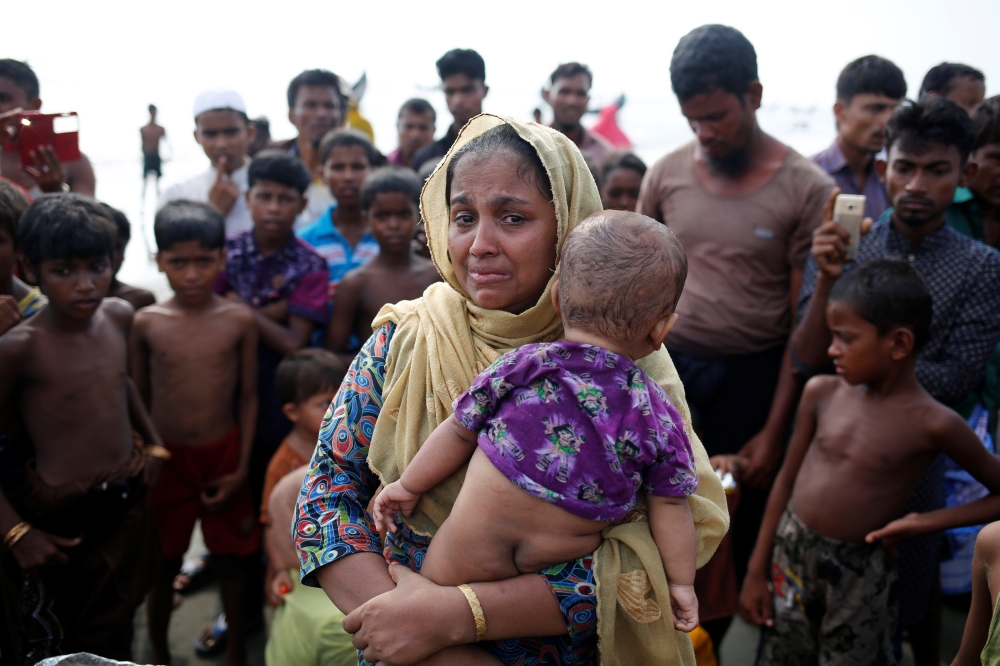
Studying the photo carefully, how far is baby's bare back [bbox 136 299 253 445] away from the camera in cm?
346

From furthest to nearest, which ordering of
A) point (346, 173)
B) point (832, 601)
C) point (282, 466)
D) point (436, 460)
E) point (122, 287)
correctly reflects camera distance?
point (346, 173), point (122, 287), point (282, 466), point (832, 601), point (436, 460)

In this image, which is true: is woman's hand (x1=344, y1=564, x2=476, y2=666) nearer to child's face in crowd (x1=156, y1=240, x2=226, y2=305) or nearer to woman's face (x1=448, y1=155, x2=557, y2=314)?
woman's face (x1=448, y1=155, x2=557, y2=314)

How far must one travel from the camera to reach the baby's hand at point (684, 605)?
61.6 inches

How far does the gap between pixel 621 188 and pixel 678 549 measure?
3666 millimetres

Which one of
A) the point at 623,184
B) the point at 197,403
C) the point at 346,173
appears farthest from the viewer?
the point at 623,184

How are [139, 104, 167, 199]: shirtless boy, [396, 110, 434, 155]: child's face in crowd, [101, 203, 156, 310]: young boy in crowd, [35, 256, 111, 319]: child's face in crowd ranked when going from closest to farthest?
[35, 256, 111, 319]: child's face in crowd < [101, 203, 156, 310]: young boy in crowd < [396, 110, 434, 155]: child's face in crowd < [139, 104, 167, 199]: shirtless boy

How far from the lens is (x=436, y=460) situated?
5.24ft

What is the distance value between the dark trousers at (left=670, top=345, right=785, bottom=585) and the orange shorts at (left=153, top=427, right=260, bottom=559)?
2289 millimetres

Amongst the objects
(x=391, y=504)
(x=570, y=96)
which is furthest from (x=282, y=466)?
(x=570, y=96)

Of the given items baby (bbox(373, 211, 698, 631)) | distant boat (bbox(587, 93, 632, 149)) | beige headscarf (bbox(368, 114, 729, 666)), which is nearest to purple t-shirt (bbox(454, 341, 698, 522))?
baby (bbox(373, 211, 698, 631))

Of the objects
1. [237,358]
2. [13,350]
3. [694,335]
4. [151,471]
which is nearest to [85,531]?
[151,471]

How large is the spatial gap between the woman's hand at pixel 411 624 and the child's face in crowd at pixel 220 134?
13.7 ft

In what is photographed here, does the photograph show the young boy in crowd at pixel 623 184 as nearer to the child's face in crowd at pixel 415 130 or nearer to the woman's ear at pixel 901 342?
the child's face in crowd at pixel 415 130

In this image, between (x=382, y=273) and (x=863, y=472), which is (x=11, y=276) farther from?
(x=863, y=472)
